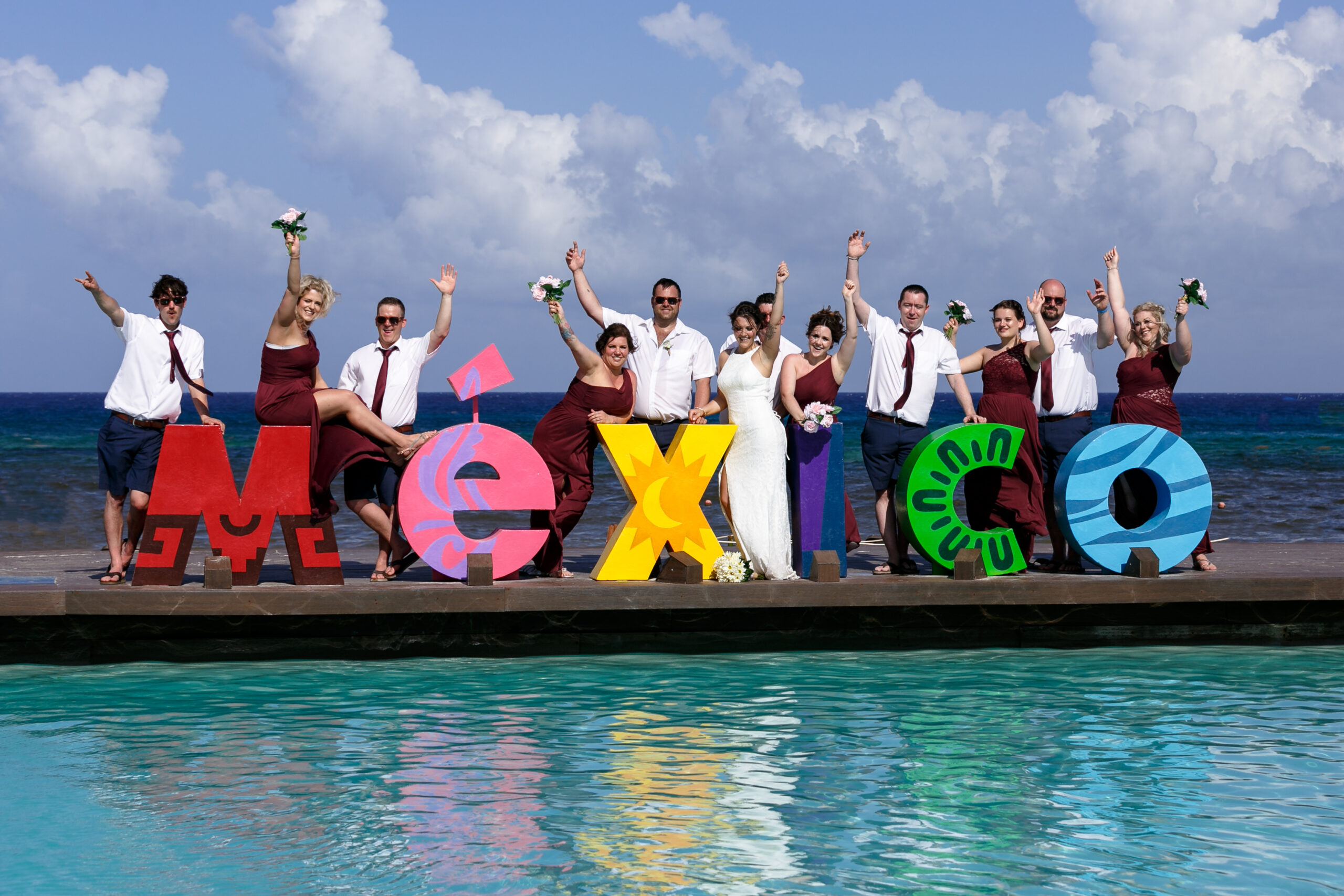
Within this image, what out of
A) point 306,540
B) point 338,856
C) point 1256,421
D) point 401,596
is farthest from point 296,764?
point 1256,421

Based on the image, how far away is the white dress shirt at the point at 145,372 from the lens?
711cm

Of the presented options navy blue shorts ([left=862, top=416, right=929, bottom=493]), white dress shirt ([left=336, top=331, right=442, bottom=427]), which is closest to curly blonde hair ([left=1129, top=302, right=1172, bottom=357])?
navy blue shorts ([left=862, top=416, right=929, bottom=493])

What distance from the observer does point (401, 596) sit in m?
6.96

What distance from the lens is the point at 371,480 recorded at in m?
7.56

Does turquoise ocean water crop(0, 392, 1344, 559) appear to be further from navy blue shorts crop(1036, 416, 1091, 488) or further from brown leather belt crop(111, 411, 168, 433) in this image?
navy blue shorts crop(1036, 416, 1091, 488)

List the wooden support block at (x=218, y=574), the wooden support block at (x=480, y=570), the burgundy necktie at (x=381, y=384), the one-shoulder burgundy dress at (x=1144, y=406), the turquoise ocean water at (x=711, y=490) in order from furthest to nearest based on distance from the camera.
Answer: the turquoise ocean water at (x=711, y=490) < the one-shoulder burgundy dress at (x=1144, y=406) < the burgundy necktie at (x=381, y=384) < the wooden support block at (x=480, y=570) < the wooden support block at (x=218, y=574)

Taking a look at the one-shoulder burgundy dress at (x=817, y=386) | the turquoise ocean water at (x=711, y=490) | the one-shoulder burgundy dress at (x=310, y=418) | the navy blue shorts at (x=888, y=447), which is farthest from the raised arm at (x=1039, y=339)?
the turquoise ocean water at (x=711, y=490)

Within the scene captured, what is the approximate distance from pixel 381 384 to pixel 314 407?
1.41 feet

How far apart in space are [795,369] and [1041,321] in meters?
1.55

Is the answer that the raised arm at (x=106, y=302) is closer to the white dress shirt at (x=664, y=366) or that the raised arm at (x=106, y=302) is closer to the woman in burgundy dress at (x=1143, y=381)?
the white dress shirt at (x=664, y=366)

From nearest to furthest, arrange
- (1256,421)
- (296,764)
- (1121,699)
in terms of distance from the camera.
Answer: (296,764) → (1121,699) → (1256,421)

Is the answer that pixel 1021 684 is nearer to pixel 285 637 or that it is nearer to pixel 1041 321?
pixel 1041 321

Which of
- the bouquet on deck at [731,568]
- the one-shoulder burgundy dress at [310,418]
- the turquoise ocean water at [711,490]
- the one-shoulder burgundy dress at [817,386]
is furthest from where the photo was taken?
the turquoise ocean water at [711,490]

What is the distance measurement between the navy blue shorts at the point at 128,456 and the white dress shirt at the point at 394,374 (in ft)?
3.72
